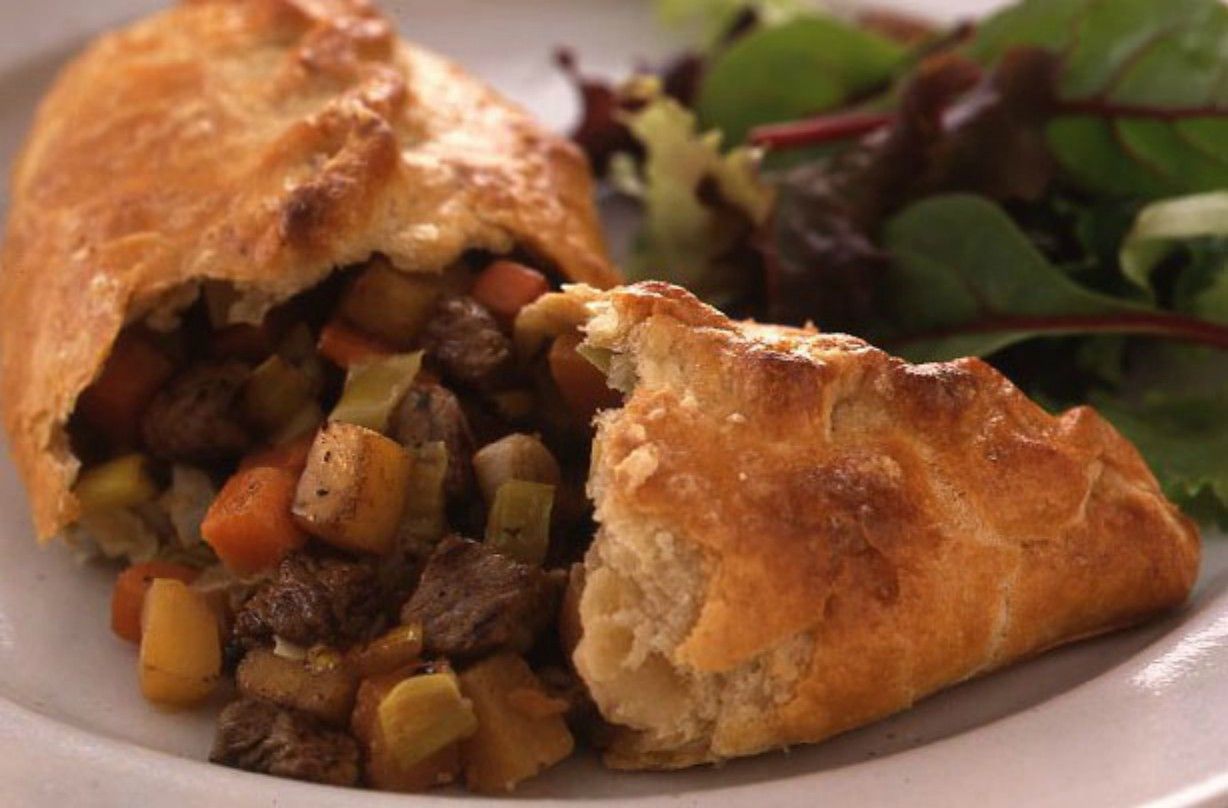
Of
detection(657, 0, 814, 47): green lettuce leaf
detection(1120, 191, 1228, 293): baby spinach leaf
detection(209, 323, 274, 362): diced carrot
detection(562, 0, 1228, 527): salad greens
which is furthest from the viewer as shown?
detection(657, 0, 814, 47): green lettuce leaf

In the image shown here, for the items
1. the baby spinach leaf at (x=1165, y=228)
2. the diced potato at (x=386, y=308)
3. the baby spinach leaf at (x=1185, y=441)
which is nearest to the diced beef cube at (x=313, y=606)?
the diced potato at (x=386, y=308)

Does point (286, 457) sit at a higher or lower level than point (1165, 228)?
lower

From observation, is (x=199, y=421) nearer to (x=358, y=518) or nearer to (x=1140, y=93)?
(x=358, y=518)

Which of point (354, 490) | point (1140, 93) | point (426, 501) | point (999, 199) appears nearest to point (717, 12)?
point (999, 199)

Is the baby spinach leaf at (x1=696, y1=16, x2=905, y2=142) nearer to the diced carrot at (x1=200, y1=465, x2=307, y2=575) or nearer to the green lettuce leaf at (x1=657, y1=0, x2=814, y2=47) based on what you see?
the green lettuce leaf at (x1=657, y1=0, x2=814, y2=47)

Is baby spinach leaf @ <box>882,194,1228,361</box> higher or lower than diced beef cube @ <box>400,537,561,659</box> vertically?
higher

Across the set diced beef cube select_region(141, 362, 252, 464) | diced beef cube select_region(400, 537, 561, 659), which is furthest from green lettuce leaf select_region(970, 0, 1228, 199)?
diced beef cube select_region(141, 362, 252, 464)
